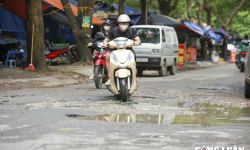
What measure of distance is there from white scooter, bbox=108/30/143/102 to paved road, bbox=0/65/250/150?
0.98 feet

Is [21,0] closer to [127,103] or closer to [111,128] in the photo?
[127,103]

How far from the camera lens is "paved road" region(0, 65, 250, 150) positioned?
4.41 meters

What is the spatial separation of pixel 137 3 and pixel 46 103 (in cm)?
2829

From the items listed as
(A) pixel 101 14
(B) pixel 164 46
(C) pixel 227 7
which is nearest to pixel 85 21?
(B) pixel 164 46

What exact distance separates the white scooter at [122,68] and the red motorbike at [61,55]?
38.4 feet

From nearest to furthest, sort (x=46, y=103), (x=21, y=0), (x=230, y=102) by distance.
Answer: (x=46, y=103), (x=230, y=102), (x=21, y=0)

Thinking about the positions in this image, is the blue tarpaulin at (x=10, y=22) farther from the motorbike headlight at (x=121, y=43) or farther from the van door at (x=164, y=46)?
the motorbike headlight at (x=121, y=43)

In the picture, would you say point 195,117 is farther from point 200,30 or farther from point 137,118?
point 200,30

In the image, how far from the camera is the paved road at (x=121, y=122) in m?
4.41

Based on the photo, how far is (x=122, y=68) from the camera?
783 centimetres

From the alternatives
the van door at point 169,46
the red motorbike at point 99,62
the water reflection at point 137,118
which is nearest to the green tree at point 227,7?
the van door at point 169,46

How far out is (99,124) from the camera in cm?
546

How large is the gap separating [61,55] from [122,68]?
12.3 m

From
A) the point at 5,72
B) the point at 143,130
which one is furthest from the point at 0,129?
the point at 5,72
